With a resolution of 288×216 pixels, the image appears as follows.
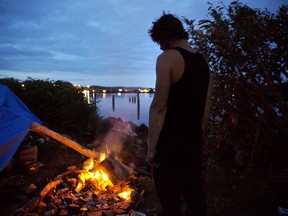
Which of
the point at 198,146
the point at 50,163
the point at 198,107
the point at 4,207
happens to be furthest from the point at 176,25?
the point at 50,163

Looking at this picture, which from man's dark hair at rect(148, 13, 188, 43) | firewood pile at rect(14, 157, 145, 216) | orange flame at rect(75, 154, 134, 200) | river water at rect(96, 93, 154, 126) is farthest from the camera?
river water at rect(96, 93, 154, 126)

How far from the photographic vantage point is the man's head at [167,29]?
229 centimetres

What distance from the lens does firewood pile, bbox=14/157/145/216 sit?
4.32 metres

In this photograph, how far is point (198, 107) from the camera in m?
2.33

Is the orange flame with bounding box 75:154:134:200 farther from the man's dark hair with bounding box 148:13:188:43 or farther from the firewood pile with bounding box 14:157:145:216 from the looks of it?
the man's dark hair with bounding box 148:13:188:43

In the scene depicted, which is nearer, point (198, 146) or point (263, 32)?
point (198, 146)

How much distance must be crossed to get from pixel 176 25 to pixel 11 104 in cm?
505

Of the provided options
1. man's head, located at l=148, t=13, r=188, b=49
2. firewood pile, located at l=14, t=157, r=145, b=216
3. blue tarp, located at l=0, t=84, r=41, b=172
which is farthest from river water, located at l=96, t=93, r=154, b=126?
man's head, located at l=148, t=13, r=188, b=49

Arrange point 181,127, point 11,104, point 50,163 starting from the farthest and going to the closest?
point 50,163 → point 11,104 → point 181,127

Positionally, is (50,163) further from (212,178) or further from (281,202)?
(281,202)

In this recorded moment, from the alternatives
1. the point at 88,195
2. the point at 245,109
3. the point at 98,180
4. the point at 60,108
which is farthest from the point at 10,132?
the point at 60,108

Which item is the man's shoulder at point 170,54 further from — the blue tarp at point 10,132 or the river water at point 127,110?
the river water at point 127,110

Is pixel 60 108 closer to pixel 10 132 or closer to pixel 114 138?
pixel 114 138

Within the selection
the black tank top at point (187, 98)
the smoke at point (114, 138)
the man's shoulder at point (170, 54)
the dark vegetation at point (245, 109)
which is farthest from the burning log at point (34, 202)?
the man's shoulder at point (170, 54)
